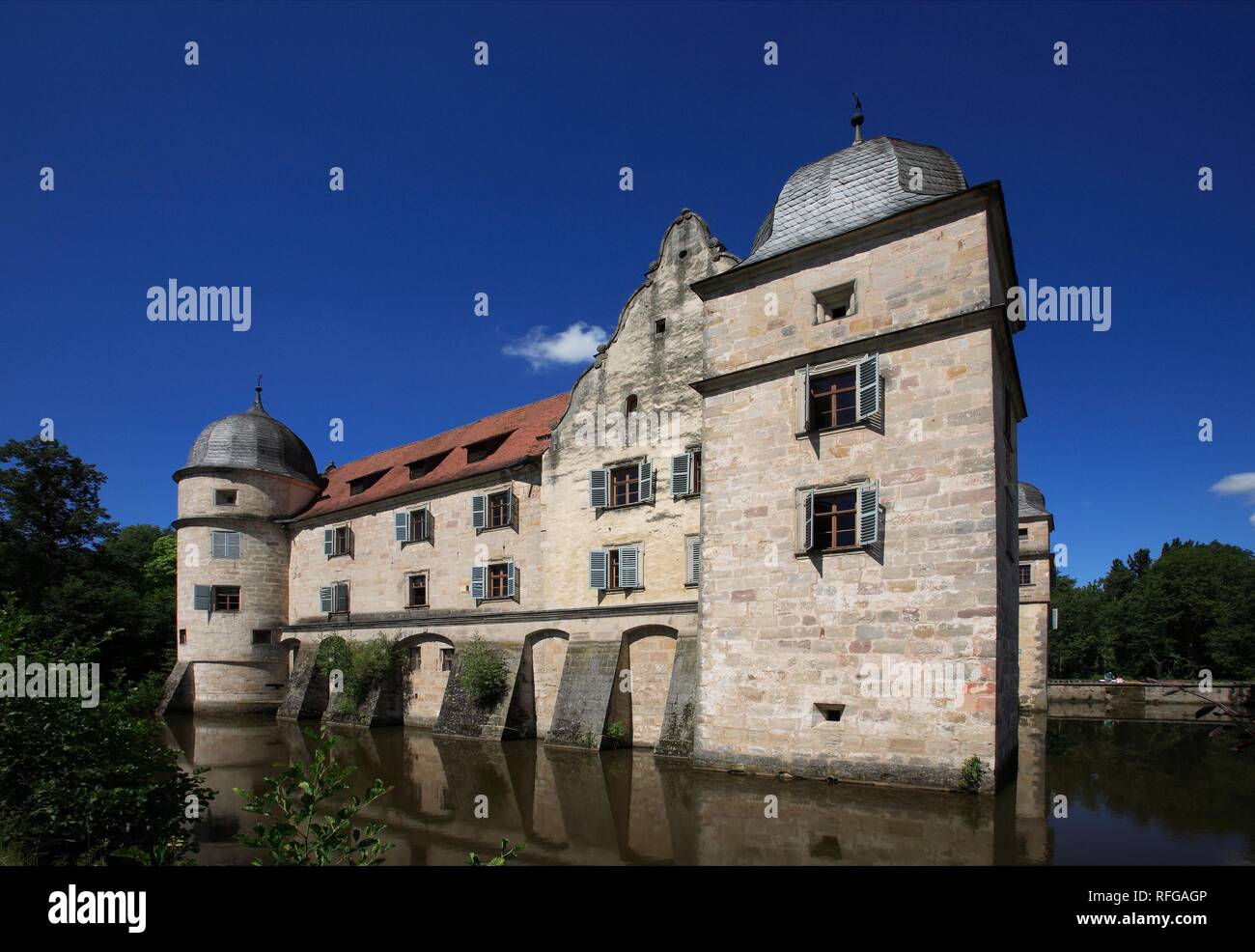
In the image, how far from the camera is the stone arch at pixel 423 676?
22641 millimetres

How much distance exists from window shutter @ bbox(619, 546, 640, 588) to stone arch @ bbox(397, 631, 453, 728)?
6.97 metres

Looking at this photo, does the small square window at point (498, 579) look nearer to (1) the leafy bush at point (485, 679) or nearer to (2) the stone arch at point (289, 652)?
(1) the leafy bush at point (485, 679)

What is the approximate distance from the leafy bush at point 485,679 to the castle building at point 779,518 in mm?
323

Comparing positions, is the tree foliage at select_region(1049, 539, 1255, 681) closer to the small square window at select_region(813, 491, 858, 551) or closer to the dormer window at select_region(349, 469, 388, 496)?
the small square window at select_region(813, 491, 858, 551)

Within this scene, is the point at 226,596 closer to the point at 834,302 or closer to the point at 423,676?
the point at 423,676

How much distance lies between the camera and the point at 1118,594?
59344 mm

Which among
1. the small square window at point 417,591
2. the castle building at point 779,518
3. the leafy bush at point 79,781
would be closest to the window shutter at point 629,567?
the castle building at point 779,518

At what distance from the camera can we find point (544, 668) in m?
19.9

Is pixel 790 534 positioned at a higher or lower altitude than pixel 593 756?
higher

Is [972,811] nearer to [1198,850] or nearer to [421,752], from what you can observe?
[1198,850]
